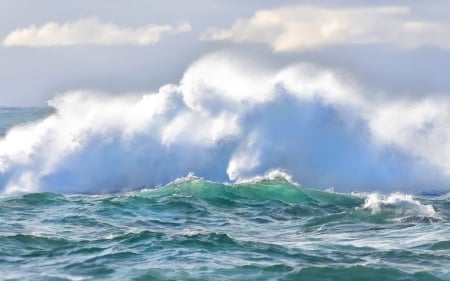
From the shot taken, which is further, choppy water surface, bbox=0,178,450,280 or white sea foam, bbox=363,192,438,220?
white sea foam, bbox=363,192,438,220

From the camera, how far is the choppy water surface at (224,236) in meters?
19.7

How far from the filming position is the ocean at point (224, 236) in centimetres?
1967

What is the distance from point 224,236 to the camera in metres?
23.5

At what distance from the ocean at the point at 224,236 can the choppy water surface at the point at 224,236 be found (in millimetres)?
28

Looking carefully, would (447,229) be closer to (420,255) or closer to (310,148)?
(420,255)

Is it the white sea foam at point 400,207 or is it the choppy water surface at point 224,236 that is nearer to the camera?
the choppy water surface at point 224,236

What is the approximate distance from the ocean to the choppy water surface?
3cm

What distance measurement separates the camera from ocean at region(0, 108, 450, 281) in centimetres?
1967

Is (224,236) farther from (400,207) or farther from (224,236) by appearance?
(400,207)

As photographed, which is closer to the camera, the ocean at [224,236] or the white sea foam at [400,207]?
the ocean at [224,236]

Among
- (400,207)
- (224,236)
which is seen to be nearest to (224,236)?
(224,236)

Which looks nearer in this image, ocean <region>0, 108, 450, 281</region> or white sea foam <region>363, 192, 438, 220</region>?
ocean <region>0, 108, 450, 281</region>

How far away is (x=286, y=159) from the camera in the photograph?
4597 cm

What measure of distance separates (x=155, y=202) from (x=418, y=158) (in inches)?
761
